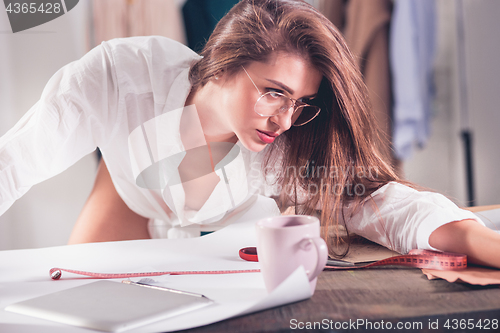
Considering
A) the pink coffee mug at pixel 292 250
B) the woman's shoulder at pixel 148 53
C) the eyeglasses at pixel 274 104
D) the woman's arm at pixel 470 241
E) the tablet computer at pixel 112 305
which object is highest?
the woman's shoulder at pixel 148 53

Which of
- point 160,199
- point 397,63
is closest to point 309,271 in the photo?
point 160,199

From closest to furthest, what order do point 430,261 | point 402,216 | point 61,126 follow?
1. point 430,261
2. point 402,216
3. point 61,126

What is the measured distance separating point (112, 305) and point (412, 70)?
5.42 ft

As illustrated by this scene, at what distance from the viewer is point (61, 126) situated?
801 millimetres

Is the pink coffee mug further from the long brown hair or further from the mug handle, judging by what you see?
the long brown hair

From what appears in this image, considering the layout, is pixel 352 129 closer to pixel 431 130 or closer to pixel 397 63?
pixel 397 63

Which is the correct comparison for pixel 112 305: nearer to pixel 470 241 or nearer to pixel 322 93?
pixel 470 241

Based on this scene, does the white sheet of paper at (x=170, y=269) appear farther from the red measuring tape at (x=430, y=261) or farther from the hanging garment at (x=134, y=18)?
the hanging garment at (x=134, y=18)

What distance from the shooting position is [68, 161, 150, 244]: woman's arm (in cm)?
99

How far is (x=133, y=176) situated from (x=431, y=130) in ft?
4.81

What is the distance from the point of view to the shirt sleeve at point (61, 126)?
2.37 ft

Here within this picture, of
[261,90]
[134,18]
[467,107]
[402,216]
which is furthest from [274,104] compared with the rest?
[467,107]

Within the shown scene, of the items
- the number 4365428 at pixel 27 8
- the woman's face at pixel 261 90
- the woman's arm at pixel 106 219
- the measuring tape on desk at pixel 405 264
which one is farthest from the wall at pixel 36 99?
the measuring tape on desk at pixel 405 264

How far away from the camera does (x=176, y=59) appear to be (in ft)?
3.20
